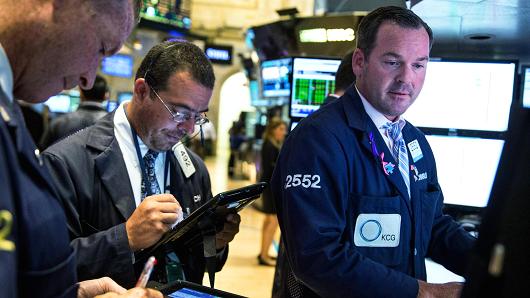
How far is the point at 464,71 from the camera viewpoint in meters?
2.62

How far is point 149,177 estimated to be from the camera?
1.85 meters

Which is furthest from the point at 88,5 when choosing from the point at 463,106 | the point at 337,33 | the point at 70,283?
the point at 337,33

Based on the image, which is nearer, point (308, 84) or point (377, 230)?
point (377, 230)

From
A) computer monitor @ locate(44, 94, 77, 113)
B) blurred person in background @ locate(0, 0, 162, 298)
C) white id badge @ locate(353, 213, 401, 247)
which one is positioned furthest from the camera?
computer monitor @ locate(44, 94, 77, 113)

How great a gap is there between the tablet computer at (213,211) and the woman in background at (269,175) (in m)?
3.98

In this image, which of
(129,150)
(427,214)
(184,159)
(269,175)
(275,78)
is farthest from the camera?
(275,78)

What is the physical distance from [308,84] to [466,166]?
1321 millimetres

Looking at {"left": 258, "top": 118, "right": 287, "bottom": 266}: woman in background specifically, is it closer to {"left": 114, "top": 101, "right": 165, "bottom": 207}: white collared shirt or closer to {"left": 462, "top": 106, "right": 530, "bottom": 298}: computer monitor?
{"left": 114, "top": 101, "right": 165, "bottom": 207}: white collared shirt

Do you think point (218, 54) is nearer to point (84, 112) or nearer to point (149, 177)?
point (84, 112)

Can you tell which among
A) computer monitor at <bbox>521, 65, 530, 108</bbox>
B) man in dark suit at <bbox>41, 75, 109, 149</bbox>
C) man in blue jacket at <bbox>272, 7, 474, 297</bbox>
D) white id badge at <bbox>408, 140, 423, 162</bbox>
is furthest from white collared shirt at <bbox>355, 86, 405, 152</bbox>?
man in dark suit at <bbox>41, 75, 109, 149</bbox>

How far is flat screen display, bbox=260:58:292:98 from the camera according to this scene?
7.00 metres

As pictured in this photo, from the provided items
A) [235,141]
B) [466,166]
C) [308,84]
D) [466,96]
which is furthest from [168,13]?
[466,166]

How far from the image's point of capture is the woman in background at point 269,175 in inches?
232

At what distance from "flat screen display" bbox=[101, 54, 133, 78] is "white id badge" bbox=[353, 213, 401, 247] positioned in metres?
14.1
